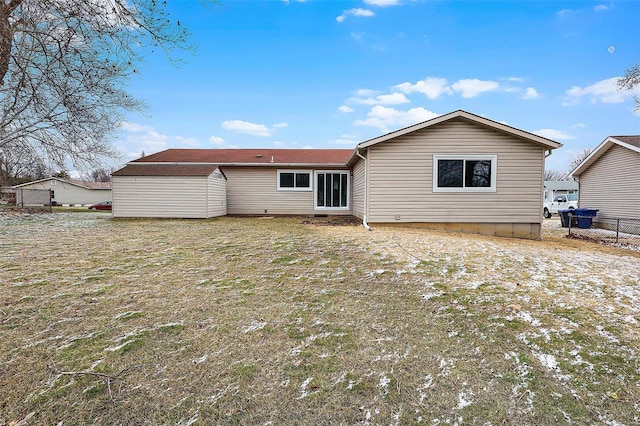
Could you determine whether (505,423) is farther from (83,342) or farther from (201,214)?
(201,214)

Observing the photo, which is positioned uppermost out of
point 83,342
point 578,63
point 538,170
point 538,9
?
point 538,9

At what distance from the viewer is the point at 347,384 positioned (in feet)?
8.04

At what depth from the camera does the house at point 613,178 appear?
13.2 m

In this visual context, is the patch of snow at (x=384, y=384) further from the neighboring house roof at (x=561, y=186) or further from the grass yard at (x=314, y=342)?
the neighboring house roof at (x=561, y=186)

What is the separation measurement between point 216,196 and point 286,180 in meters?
3.34

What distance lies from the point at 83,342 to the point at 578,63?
17.4m

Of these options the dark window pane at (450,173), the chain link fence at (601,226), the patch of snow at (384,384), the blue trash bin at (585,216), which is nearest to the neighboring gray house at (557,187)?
the chain link fence at (601,226)

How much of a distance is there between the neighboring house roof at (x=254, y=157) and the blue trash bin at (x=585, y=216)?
1130cm

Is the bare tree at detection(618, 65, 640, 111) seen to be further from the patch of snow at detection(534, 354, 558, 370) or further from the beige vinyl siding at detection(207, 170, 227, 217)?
the beige vinyl siding at detection(207, 170, 227, 217)

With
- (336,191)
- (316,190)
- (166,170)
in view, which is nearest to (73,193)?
(166,170)

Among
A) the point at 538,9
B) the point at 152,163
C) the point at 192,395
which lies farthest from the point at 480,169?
the point at 152,163

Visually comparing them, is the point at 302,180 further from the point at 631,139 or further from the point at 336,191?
the point at 631,139

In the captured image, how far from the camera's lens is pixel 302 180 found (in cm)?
1534

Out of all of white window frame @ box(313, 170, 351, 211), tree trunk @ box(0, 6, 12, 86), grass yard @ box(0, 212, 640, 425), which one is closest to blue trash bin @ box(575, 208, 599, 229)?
white window frame @ box(313, 170, 351, 211)
